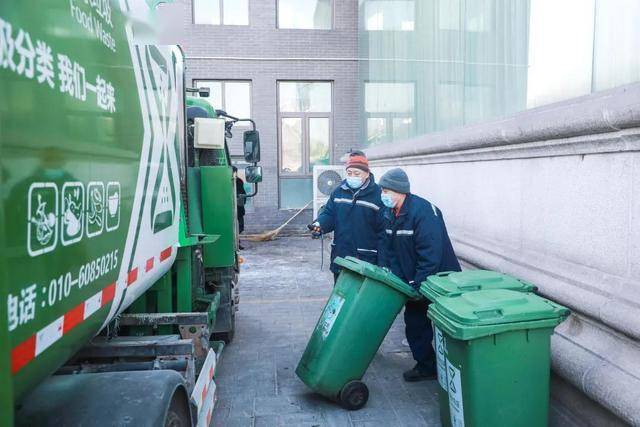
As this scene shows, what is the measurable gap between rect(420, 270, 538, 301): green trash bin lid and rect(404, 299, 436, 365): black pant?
3.31 ft

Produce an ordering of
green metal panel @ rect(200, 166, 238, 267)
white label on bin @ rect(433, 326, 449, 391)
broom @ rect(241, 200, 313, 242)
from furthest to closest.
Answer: broom @ rect(241, 200, 313, 242), green metal panel @ rect(200, 166, 238, 267), white label on bin @ rect(433, 326, 449, 391)

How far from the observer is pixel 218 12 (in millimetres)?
12781

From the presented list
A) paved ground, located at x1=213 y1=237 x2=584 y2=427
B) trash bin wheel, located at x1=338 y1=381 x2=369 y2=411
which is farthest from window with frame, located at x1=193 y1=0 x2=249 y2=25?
trash bin wheel, located at x1=338 y1=381 x2=369 y2=411

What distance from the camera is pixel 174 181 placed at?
308 centimetres

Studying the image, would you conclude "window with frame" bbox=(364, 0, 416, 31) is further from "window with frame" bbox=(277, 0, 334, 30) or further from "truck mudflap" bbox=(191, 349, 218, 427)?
"truck mudflap" bbox=(191, 349, 218, 427)

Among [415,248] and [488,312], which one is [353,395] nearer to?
[415,248]

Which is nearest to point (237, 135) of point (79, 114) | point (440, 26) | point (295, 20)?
point (295, 20)

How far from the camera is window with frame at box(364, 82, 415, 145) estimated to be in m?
7.71

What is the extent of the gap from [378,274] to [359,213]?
150 cm

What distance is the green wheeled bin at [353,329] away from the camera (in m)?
3.66

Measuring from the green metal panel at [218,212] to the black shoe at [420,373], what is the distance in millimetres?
1769

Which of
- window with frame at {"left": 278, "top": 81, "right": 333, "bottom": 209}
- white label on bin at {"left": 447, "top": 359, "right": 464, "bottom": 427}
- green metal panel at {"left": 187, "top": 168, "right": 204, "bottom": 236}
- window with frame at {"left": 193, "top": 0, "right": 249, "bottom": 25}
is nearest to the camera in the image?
white label on bin at {"left": 447, "top": 359, "right": 464, "bottom": 427}

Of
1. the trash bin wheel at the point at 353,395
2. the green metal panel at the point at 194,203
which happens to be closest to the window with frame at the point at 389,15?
the green metal panel at the point at 194,203

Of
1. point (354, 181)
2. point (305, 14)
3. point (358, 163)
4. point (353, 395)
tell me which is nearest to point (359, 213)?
point (354, 181)
